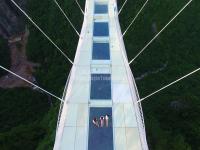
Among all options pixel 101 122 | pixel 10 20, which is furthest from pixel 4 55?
pixel 101 122

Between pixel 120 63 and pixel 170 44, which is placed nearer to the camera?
pixel 120 63

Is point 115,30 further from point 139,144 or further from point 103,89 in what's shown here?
point 139,144

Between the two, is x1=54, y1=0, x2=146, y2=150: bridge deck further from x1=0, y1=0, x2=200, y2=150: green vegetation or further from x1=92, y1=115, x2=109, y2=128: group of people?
x1=0, y1=0, x2=200, y2=150: green vegetation

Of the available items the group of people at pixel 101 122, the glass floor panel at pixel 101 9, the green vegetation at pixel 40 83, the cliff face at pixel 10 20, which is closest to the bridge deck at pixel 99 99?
the group of people at pixel 101 122

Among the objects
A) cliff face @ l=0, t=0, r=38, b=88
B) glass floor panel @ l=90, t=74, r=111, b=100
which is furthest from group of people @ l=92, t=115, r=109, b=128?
cliff face @ l=0, t=0, r=38, b=88

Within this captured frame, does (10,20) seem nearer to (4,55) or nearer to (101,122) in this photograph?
(4,55)

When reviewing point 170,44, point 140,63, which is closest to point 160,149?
point 140,63
